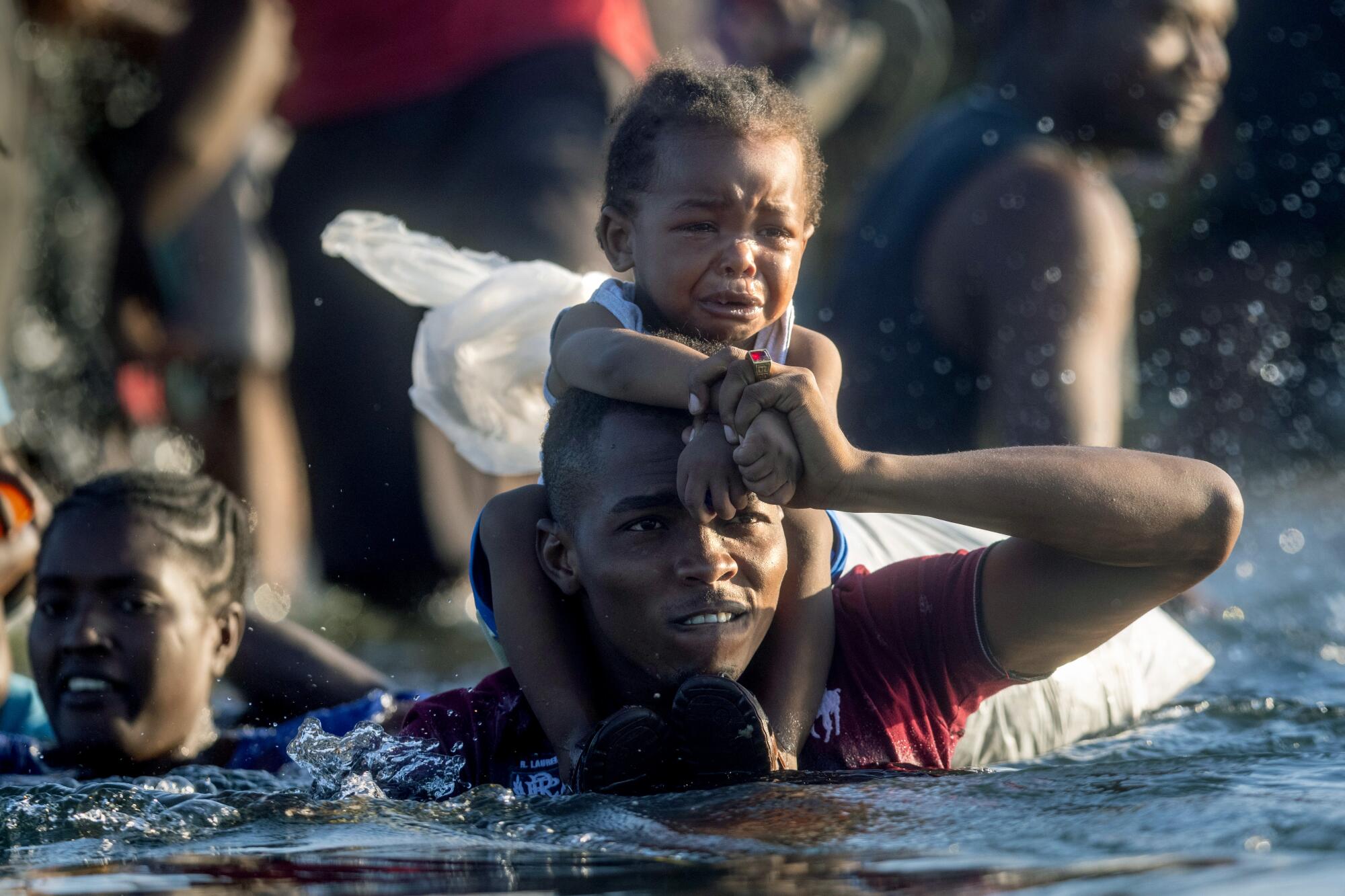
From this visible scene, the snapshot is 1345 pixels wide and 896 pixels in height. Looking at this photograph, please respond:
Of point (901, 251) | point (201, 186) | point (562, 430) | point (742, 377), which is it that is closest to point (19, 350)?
point (201, 186)

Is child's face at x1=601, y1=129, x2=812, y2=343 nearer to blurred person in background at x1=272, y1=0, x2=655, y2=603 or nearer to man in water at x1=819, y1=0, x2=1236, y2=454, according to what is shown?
man in water at x1=819, y1=0, x2=1236, y2=454

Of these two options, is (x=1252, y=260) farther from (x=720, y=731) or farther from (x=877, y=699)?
(x=720, y=731)

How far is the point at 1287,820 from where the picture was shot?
7.06 ft

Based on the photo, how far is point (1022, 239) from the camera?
464 cm

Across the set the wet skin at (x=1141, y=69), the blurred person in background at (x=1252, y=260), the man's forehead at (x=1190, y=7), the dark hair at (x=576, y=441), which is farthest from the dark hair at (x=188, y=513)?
the blurred person in background at (x=1252, y=260)

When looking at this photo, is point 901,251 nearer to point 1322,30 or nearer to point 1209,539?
point 1209,539

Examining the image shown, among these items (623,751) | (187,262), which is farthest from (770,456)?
(187,262)

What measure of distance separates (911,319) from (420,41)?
1.72m

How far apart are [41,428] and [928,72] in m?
4.66

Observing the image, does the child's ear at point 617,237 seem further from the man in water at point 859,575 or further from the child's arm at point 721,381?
the child's arm at point 721,381

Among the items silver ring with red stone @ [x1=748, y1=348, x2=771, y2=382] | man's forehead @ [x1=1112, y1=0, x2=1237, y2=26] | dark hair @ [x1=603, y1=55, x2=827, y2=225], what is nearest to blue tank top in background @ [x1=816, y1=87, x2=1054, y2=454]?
man's forehead @ [x1=1112, y1=0, x2=1237, y2=26]

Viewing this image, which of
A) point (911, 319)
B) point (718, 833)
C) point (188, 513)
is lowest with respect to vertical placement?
point (718, 833)

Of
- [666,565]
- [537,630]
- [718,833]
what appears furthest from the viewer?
[537,630]

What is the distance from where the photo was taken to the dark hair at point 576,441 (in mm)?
2828
